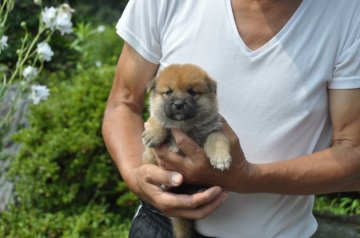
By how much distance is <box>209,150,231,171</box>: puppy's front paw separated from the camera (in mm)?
2445

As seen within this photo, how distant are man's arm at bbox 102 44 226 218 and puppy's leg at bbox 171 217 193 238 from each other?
88mm

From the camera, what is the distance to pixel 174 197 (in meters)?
2.57

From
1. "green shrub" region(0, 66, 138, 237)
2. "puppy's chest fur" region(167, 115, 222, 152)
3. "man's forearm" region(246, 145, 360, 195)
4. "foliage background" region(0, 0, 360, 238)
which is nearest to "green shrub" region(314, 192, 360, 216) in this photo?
"foliage background" region(0, 0, 360, 238)

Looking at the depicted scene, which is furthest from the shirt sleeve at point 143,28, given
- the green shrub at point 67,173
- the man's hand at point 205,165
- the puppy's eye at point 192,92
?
the green shrub at point 67,173

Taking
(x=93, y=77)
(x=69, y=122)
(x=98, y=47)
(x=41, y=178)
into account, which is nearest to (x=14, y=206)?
(x=41, y=178)

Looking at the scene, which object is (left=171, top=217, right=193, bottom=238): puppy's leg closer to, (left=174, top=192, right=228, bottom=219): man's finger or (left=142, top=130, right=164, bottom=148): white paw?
(left=174, top=192, right=228, bottom=219): man's finger

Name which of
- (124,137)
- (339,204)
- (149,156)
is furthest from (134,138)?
(339,204)

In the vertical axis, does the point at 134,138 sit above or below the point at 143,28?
below

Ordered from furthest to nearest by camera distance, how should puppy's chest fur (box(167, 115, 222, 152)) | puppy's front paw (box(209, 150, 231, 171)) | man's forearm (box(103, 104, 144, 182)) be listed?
man's forearm (box(103, 104, 144, 182)) < puppy's chest fur (box(167, 115, 222, 152)) < puppy's front paw (box(209, 150, 231, 171))

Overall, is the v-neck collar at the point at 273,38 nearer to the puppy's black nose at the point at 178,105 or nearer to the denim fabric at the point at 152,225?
the puppy's black nose at the point at 178,105

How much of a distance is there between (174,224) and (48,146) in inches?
94.9

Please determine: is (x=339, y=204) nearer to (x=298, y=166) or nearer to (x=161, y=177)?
(x=298, y=166)

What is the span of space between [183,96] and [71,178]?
252cm

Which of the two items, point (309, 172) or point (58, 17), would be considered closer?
point (309, 172)
